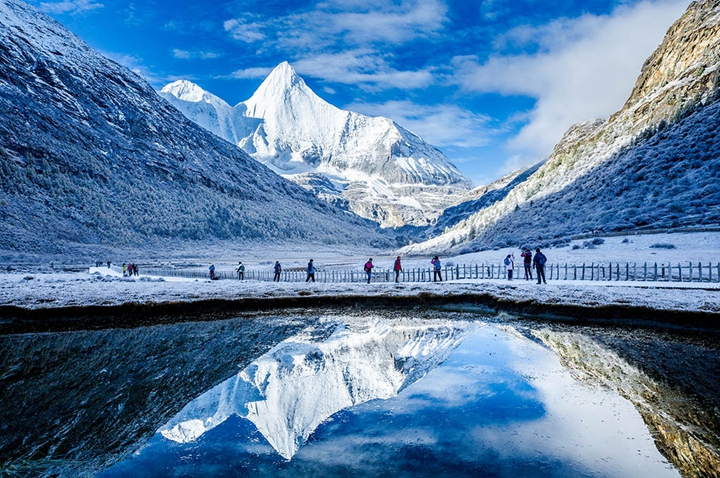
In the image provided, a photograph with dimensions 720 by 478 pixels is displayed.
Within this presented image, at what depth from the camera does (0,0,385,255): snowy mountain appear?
8869 centimetres

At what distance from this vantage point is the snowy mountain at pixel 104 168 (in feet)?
291

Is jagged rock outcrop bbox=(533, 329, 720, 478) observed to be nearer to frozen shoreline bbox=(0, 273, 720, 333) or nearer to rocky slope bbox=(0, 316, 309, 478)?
frozen shoreline bbox=(0, 273, 720, 333)

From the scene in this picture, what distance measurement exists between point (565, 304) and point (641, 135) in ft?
158

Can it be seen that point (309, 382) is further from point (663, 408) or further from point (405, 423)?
point (663, 408)

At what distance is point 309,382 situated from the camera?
7.95 m

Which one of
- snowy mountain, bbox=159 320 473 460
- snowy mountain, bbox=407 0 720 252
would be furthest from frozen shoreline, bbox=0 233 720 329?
snowy mountain, bbox=407 0 720 252

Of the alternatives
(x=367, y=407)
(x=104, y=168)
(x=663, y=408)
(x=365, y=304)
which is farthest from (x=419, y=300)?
(x=104, y=168)

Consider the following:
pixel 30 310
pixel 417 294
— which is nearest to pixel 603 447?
pixel 417 294

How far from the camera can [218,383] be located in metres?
7.95

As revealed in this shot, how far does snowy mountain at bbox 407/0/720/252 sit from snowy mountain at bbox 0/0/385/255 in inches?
2857

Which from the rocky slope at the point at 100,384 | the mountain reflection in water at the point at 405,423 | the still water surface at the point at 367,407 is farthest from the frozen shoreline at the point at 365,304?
the mountain reflection in water at the point at 405,423

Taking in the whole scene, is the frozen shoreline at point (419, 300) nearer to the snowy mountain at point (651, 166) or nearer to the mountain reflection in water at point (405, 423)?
the mountain reflection in water at point (405, 423)

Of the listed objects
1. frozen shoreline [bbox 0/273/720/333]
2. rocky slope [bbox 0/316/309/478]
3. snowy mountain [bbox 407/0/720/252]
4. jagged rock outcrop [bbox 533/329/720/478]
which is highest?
snowy mountain [bbox 407/0/720/252]

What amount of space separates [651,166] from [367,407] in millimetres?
49023
